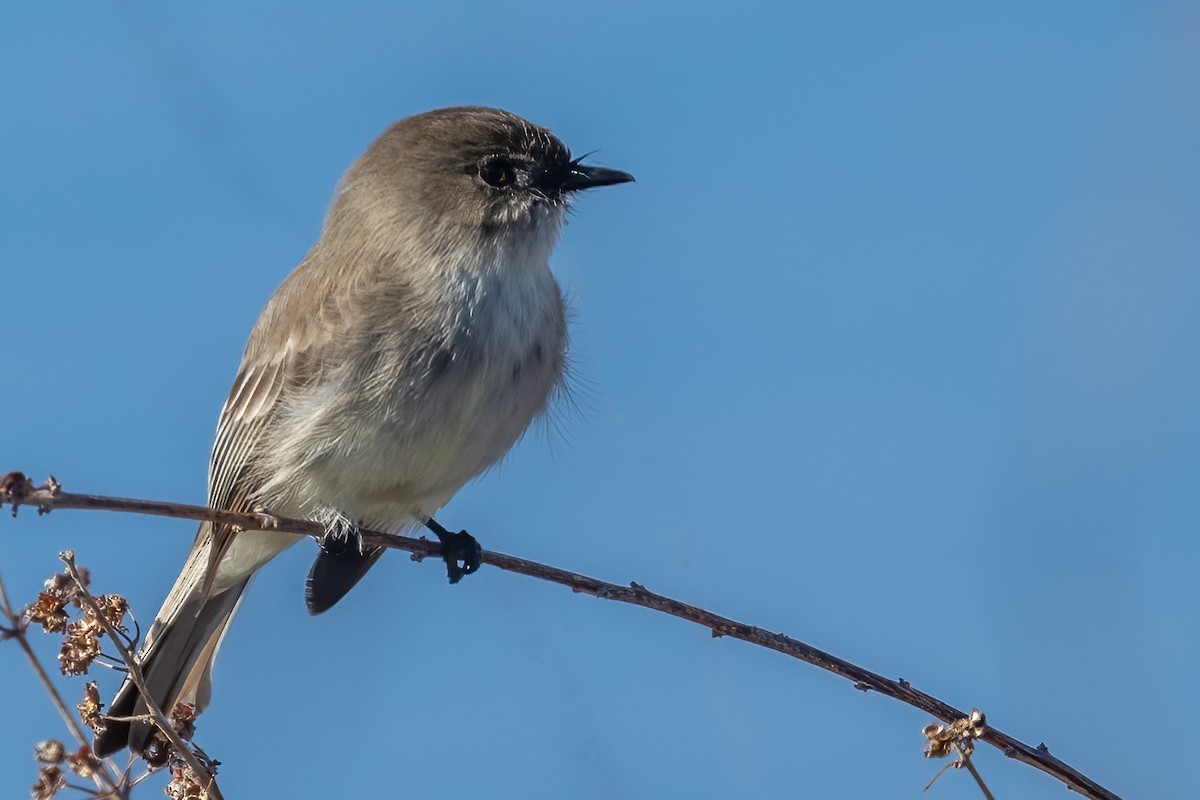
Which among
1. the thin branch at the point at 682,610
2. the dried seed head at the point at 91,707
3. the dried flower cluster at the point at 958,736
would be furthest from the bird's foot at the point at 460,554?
the dried flower cluster at the point at 958,736

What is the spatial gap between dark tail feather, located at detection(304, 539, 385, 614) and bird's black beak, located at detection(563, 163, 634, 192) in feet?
4.94

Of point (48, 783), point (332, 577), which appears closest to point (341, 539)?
point (332, 577)

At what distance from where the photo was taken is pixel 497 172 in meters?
4.97

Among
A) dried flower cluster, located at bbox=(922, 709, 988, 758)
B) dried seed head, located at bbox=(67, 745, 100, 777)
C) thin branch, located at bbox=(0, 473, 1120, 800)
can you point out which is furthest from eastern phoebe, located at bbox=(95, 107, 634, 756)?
dried flower cluster, located at bbox=(922, 709, 988, 758)

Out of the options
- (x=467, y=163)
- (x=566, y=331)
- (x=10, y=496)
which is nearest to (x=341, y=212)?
(x=467, y=163)

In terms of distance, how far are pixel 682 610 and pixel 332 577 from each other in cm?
239

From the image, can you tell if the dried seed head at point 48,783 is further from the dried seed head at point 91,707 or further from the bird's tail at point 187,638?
the bird's tail at point 187,638

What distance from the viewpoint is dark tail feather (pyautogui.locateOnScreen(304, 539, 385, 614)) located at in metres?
4.84

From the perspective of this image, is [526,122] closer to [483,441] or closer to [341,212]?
[341,212]

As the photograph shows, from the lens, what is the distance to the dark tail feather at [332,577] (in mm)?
4836

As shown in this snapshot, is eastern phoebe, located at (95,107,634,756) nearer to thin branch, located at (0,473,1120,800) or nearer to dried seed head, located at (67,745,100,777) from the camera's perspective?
thin branch, located at (0,473,1120,800)

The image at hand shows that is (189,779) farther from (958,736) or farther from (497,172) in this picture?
(497,172)

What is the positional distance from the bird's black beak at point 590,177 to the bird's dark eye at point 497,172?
0.20 m

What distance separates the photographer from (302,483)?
4395 mm
